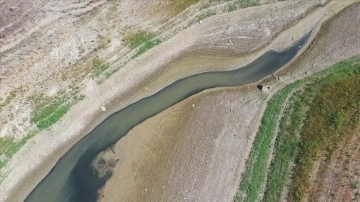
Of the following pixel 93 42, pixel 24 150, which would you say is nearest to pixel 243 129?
pixel 93 42

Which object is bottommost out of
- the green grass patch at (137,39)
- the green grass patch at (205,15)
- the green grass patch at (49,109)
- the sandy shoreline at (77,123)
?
the sandy shoreline at (77,123)

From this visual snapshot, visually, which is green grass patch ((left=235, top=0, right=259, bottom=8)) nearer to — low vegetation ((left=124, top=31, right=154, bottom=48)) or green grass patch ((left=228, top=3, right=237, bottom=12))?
green grass patch ((left=228, top=3, right=237, bottom=12))

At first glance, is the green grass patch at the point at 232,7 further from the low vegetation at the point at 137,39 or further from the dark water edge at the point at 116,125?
the low vegetation at the point at 137,39

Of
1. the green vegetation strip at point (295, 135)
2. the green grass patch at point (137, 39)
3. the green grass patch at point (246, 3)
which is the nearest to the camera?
the green vegetation strip at point (295, 135)

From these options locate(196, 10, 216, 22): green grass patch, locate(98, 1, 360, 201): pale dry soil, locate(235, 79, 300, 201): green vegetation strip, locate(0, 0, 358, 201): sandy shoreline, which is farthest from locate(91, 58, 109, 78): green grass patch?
locate(235, 79, 300, 201): green vegetation strip

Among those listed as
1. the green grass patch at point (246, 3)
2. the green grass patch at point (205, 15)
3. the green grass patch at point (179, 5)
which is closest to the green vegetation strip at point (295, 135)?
the green grass patch at point (246, 3)

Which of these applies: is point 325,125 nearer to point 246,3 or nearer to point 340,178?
point 340,178

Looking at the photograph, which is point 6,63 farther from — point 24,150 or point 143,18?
point 143,18

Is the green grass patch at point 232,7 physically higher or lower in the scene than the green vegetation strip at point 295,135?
higher
